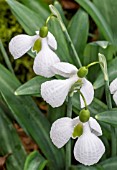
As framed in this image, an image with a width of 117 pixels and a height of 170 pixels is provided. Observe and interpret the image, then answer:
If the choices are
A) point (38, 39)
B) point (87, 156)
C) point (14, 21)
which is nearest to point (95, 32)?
point (14, 21)

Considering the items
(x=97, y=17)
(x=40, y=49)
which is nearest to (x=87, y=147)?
(x=40, y=49)

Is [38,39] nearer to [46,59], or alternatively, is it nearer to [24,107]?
[46,59]

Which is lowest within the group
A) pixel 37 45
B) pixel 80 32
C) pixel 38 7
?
pixel 80 32

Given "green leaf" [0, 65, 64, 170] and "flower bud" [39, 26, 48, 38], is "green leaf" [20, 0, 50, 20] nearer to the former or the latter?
"green leaf" [0, 65, 64, 170]

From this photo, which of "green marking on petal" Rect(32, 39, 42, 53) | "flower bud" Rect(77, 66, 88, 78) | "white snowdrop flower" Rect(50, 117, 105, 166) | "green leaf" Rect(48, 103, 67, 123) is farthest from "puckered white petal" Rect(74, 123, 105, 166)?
"green leaf" Rect(48, 103, 67, 123)

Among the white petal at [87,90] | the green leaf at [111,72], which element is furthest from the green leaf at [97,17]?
the white petal at [87,90]

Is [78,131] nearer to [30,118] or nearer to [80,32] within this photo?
[30,118]
